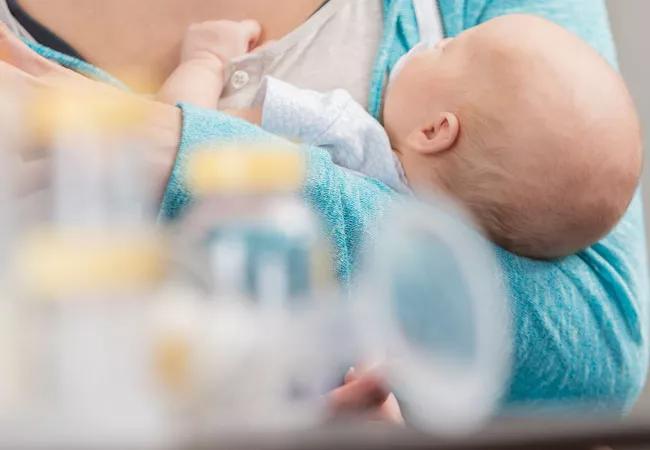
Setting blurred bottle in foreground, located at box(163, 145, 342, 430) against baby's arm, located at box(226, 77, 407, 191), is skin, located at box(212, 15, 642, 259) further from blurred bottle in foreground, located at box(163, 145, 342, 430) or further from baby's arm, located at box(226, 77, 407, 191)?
blurred bottle in foreground, located at box(163, 145, 342, 430)

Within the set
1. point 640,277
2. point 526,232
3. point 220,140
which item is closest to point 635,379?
point 640,277

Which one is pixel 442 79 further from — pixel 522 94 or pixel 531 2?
pixel 531 2

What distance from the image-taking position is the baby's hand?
3.14 ft

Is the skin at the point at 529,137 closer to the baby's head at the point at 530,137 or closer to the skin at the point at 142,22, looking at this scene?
the baby's head at the point at 530,137

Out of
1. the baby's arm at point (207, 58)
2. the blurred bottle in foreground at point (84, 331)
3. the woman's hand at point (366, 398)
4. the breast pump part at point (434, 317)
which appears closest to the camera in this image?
the blurred bottle in foreground at point (84, 331)

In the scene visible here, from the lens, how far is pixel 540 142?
0.74m

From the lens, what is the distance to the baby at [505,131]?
0.75 m

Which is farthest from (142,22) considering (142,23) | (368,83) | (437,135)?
(437,135)

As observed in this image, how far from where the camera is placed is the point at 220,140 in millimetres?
659

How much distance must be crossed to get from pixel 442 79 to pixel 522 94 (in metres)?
0.09

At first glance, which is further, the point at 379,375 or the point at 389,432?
the point at 379,375

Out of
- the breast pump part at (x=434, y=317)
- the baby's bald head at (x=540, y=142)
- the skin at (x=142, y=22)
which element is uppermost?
the skin at (x=142, y=22)

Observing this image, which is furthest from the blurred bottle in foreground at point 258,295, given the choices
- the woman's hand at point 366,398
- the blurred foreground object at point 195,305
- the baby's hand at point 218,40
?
the baby's hand at point 218,40

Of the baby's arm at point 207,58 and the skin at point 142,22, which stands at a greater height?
the skin at point 142,22
